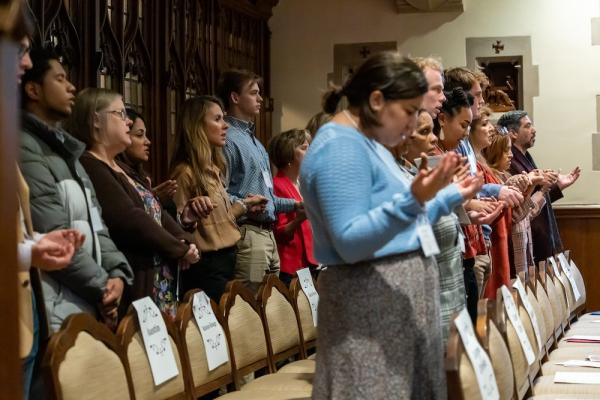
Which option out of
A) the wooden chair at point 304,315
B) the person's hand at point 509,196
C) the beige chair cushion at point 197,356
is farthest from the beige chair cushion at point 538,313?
the beige chair cushion at point 197,356

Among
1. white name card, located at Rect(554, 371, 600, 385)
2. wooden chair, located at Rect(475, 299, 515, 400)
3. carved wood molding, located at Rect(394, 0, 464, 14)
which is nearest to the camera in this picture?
wooden chair, located at Rect(475, 299, 515, 400)

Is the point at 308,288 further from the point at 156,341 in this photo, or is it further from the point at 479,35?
the point at 479,35

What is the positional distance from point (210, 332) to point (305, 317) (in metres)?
0.96

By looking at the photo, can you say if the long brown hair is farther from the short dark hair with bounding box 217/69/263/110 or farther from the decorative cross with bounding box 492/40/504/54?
the decorative cross with bounding box 492/40/504/54

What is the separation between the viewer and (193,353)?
9.11 ft

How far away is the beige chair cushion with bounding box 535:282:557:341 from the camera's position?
12.8 feet

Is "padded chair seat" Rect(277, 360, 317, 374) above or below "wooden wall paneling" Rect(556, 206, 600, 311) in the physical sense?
below

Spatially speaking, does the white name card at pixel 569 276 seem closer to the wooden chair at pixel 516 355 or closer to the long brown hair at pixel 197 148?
the long brown hair at pixel 197 148

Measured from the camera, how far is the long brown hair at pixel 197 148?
12.5ft

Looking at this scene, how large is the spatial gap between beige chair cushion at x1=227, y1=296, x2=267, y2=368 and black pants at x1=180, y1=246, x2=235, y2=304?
21.4 inches

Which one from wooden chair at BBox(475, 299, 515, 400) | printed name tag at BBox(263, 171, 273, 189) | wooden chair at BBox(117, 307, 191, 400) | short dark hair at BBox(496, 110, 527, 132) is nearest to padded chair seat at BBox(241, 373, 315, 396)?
wooden chair at BBox(117, 307, 191, 400)

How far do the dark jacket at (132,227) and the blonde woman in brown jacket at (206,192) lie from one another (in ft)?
1.88

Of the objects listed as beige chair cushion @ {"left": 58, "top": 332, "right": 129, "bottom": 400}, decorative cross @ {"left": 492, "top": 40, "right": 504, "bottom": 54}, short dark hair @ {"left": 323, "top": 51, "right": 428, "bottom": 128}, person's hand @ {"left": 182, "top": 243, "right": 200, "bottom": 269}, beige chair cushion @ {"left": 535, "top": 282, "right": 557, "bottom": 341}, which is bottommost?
beige chair cushion @ {"left": 535, "top": 282, "right": 557, "bottom": 341}

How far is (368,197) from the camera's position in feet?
6.21
